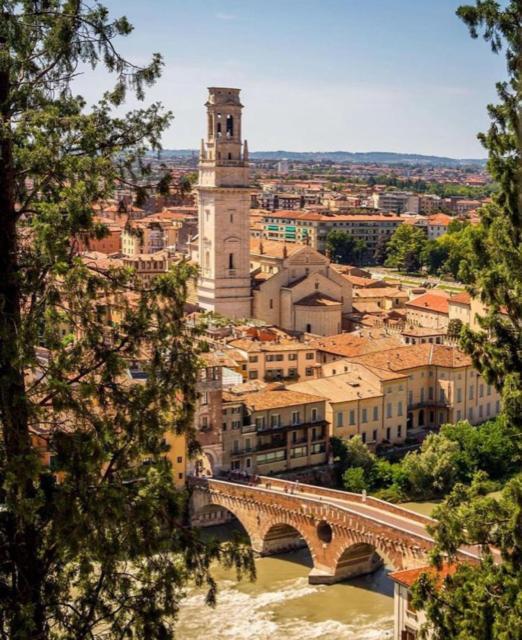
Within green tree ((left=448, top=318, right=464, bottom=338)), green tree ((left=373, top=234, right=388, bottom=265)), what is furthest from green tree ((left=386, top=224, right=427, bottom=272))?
green tree ((left=448, top=318, right=464, bottom=338))

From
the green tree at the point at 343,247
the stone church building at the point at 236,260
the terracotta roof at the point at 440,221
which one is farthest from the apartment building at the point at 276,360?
the terracotta roof at the point at 440,221

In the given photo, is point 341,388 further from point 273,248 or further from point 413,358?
point 273,248

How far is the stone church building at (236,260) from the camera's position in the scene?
4328 centimetres

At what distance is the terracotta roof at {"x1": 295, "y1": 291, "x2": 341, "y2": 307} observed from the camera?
4375 centimetres

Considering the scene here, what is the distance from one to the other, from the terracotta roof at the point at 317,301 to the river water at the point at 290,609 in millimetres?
20737

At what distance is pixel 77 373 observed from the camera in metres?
7.17

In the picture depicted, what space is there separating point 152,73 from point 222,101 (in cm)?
3666

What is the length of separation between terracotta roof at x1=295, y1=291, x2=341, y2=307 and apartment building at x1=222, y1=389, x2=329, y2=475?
13860 mm

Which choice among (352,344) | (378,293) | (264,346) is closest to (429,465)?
(264,346)

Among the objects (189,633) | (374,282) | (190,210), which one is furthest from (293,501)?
(190,210)

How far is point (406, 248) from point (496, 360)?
72.6 m

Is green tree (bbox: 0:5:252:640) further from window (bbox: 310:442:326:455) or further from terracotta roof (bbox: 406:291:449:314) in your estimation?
terracotta roof (bbox: 406:291:449:314)

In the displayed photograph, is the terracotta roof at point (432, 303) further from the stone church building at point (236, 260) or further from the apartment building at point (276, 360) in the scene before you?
the apartment building at point (276, 360)

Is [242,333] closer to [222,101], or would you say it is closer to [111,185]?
[222,101]
